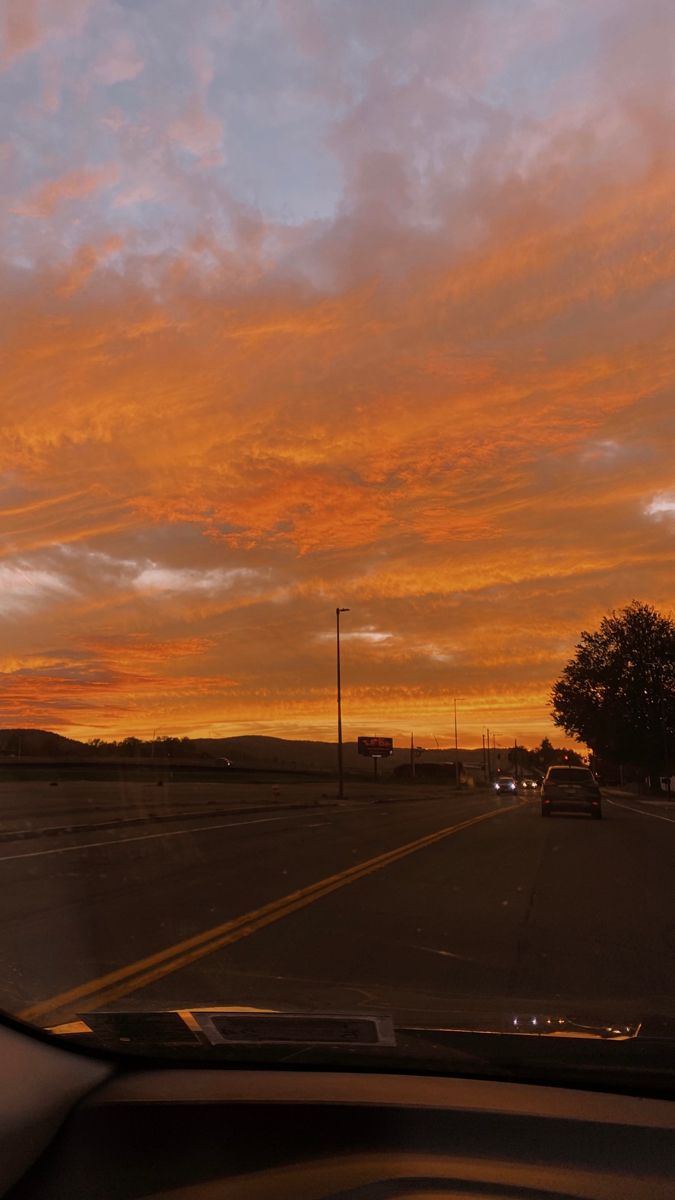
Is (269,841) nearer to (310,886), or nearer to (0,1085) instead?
(310,886)

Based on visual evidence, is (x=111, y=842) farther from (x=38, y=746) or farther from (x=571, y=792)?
(x=38, y=746)

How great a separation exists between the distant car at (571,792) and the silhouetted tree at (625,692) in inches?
2083

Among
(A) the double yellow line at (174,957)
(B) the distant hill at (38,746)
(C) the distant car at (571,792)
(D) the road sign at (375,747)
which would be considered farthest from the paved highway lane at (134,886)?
(D) the road sign at (375,747)

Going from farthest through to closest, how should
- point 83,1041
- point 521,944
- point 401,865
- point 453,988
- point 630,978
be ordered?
point 401,865 → point 521,944 → point 630,978 → point 453,988 → point 83,1041

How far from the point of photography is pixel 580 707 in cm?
8869

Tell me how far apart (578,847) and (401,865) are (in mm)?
5852

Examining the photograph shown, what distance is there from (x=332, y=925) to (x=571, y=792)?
26101 millimetres

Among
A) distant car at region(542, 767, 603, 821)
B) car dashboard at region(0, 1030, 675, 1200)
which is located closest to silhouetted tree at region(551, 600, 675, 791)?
distant car at region(542, 767, 603, 821)

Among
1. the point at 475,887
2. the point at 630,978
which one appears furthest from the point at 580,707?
the point at 630,978

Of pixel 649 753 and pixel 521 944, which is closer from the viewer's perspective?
pixel 521 944

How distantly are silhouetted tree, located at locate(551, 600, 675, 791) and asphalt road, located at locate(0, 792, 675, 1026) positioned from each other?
68.8 metres

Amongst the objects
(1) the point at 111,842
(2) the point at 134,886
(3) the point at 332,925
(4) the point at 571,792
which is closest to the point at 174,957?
(3) the point at 332,925

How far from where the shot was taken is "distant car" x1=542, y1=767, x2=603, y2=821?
3484cm

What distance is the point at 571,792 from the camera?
115ft
